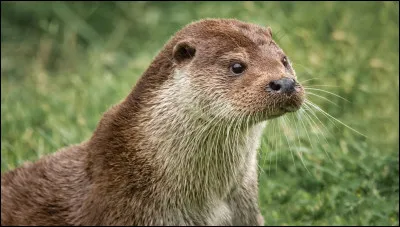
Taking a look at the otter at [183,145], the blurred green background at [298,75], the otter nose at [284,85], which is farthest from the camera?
the blurred green background at [298,75]

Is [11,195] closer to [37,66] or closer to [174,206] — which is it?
[174,206]

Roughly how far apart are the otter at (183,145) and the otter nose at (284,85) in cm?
1

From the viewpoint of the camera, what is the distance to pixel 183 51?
434 cm

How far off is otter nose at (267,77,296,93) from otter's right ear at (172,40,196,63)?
0.49 m

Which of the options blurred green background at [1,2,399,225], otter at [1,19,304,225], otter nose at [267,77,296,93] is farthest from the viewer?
blurred green background at [1,2,399,225]

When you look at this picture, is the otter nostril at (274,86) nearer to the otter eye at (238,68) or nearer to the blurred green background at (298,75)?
the otter eye at (238,68)

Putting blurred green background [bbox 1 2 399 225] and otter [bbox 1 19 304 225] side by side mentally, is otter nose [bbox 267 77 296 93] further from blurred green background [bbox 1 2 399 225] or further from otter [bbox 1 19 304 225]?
blurred green background [bbox 1 2 399 225]

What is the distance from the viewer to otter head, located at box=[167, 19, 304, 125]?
13.3 feet

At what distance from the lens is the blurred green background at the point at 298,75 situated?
5172 mm

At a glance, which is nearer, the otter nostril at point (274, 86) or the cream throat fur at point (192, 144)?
the otter nostril at point (274, 86)

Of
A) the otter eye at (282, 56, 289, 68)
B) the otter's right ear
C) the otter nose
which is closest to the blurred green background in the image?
the otter eye at (282, 56, 289, 68)

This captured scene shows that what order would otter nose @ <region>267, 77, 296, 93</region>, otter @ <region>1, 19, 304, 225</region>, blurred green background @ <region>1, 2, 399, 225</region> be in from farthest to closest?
blurred green background @ <region>1, 2, 399, 225</region> < otter @ <region>1, 19, 304, 225</region> < otter nose @ <region>267, 77, 296, 93</region>

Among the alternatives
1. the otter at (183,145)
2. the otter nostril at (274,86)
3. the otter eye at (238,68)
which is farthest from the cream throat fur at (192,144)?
the otter nostril at (274,86)

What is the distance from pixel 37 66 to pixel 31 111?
1224 millimetres
